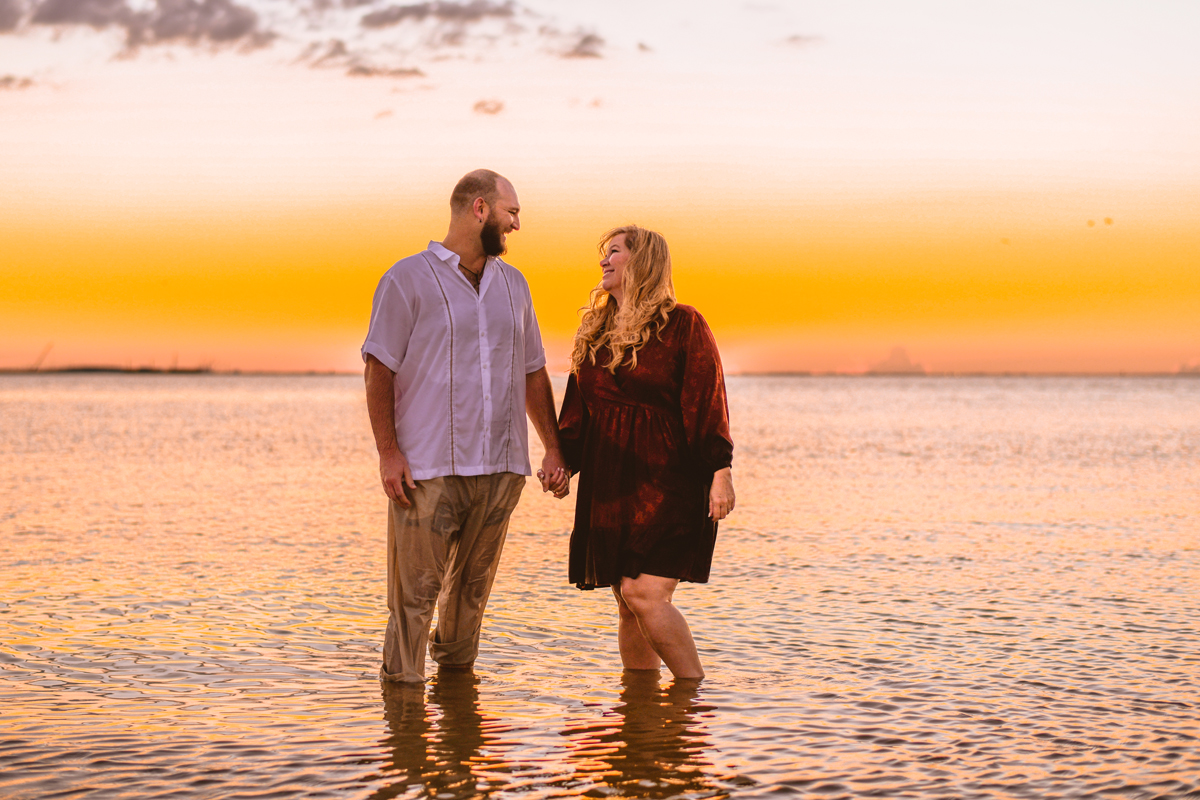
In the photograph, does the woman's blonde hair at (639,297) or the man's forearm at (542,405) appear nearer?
the woman's blonde hair at (639,297)

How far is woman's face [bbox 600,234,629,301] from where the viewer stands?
4.83m

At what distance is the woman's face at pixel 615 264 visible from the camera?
4828mm

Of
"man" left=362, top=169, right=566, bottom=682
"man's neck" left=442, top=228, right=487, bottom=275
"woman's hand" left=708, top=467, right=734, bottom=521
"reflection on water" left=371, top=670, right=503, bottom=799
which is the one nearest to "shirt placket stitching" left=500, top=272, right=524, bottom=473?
"man" left=362, top=169, right=566, bottom=682

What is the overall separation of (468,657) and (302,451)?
19.6 meters

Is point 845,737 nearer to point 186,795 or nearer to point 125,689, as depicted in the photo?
point 186,795

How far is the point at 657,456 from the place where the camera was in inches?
190

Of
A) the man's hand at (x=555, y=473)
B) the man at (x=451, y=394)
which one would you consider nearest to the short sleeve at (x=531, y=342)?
the man at (x=451, y=394)

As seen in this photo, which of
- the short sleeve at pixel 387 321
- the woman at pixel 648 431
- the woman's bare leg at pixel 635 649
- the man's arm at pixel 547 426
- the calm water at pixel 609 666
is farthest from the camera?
the woman's bare leg at pixel 635 649

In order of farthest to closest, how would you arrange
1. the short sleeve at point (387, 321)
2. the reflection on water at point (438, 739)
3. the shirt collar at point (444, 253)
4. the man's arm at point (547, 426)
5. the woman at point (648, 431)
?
the man's arm at point (547, 426) < the woman at point (648, 431) < the shirt collar at point (444, 253) < the short sleeve at point (387, 321) < the reflection on water at point (438, 739)

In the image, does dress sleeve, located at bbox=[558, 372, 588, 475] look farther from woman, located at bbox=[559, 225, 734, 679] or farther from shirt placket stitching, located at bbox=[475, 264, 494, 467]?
→ shirt placket stitching, located at bbox=[475, 264, 494, 467]

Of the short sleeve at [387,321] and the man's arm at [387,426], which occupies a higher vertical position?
the short sleeve at [387,321]

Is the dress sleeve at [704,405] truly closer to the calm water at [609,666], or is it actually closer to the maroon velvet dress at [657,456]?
the maroon velvet dress at [657,456]

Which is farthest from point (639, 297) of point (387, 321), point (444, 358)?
point (387, 321)

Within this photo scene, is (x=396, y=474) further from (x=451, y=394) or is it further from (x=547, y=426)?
(x=547, y=426)
